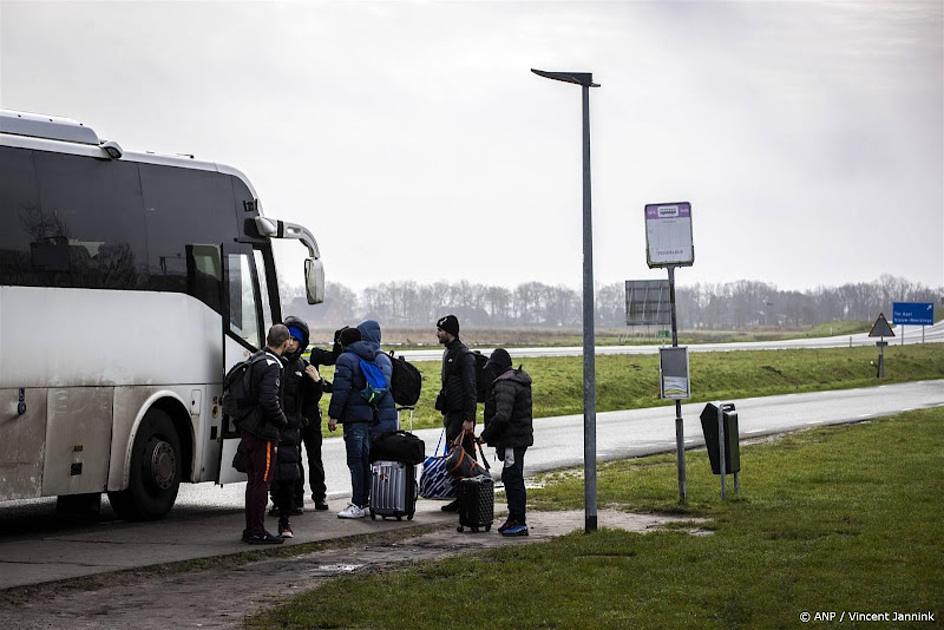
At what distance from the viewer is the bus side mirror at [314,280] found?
54.6 feet

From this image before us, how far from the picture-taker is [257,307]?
16469 millimetres

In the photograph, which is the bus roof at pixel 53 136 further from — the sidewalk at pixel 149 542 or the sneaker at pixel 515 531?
the sneaker at pixel 515 531

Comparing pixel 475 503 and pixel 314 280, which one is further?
pixel 314 280

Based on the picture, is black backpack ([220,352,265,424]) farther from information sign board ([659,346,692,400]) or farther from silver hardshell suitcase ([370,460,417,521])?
information sign board ([659,346,692,400])

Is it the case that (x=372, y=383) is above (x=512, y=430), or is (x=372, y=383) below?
above

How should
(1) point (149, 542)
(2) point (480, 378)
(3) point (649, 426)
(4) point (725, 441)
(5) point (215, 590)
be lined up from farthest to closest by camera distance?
(3) point (649, 426) → (4) point (725, 441) → (2) point (480, 378) → (1) point (149, 542) → (5) point (215, 590)

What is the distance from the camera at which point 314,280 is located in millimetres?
16656

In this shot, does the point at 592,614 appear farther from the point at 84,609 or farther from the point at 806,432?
the point at 806,432

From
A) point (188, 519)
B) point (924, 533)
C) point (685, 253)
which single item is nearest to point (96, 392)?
point (188, 519)

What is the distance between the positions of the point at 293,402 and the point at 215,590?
4.23 meters

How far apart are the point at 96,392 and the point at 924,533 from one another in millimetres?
7852

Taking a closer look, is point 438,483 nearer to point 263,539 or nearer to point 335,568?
point 263,539

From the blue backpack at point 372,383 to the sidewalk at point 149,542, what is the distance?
4.14 feet

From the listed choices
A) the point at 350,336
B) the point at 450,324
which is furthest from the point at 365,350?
the point at 450,324
